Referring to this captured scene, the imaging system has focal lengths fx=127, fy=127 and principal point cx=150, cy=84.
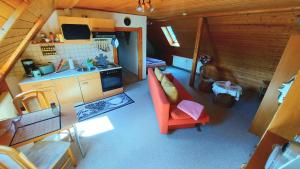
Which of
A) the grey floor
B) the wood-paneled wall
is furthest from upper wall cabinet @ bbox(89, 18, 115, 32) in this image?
the wood-paneled wall

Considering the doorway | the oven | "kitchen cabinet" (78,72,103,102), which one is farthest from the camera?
the doorway

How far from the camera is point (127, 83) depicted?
187 inches

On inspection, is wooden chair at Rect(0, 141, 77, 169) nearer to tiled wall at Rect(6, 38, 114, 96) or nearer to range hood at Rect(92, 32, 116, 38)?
tiled wall at Rect(6, 38, 114, 96)

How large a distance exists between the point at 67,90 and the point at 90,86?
0.53m

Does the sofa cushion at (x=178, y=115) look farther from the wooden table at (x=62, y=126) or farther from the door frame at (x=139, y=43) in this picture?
the door frame at (x=139, y=43)

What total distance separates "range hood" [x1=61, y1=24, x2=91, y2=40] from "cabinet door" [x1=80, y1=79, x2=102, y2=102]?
110 cm

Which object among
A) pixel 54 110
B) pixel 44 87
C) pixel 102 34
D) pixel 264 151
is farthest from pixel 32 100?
pixel 264 151

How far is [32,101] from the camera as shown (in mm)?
2135

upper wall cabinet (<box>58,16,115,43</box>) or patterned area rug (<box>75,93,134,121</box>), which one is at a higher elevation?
upper wall cabinet (<box>58,16,115,43</box>)

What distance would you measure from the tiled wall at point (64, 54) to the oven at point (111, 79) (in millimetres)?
693

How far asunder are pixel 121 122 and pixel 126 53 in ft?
12.4

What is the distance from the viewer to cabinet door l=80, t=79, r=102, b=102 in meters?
3.34

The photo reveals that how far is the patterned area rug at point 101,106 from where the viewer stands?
306 centimetres

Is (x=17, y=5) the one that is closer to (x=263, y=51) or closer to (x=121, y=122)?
(x=121, y=122)
